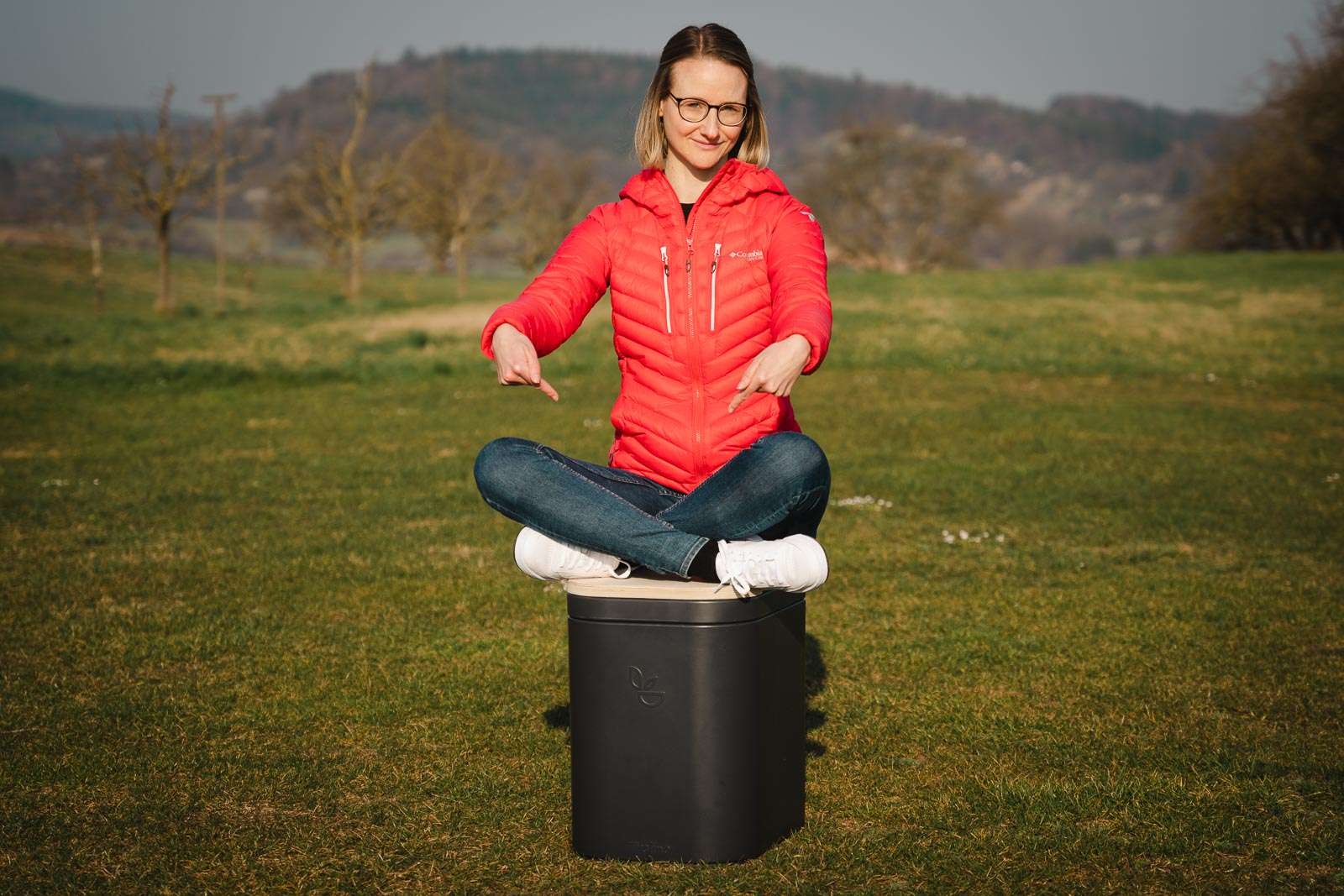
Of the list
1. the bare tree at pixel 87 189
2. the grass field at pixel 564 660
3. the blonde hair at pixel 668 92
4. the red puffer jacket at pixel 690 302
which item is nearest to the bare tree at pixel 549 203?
the bare tree at pixel 87 189

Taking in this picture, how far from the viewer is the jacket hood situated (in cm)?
373

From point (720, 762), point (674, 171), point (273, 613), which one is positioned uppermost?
point (674, 171)

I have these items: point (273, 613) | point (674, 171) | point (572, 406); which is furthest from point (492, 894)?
point (572, 406)

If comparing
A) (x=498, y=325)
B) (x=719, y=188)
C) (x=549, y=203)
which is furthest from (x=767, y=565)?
(x=549, y=203)

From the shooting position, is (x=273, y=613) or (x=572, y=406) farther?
(x=572, y=406)

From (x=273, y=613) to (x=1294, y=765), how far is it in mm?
4935

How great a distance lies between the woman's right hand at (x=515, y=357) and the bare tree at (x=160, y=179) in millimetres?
35137

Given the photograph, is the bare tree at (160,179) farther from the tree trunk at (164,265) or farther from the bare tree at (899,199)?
the bare tree at (899,199)

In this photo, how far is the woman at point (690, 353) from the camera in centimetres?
328

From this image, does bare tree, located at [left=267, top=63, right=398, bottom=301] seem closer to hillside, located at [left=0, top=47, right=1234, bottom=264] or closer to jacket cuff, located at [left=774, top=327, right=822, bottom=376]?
jacket cuff, located at [left=774, top=327, right=822, bottom=376]

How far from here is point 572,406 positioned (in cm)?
1586

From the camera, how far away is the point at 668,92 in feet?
12.7

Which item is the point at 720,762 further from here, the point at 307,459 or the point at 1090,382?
the point at 1090,382

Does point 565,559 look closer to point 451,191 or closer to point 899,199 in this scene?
point 451,191
